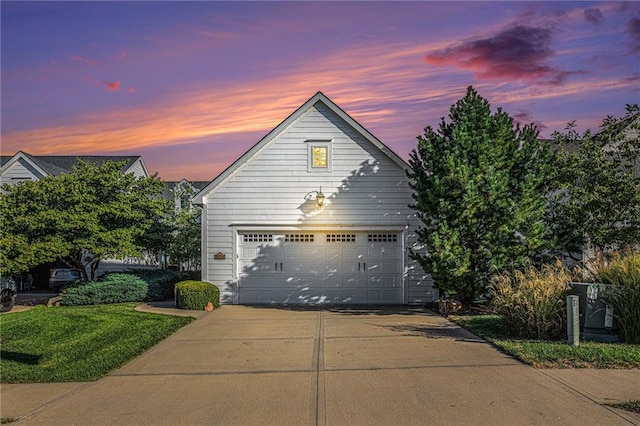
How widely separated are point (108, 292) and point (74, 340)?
23.1ft

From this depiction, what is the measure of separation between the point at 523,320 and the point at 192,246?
634 inches

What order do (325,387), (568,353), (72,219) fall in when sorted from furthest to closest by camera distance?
1. (72,219)
2. (568,353)
3. (325,387)

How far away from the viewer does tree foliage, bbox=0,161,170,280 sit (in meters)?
16.9

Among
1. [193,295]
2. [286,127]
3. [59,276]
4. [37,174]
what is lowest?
[59,276]

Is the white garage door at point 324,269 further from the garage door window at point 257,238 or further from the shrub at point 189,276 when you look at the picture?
the shrub at point 189,276

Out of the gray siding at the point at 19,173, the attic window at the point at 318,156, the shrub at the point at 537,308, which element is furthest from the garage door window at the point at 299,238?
the gray siding at the point at 19,173

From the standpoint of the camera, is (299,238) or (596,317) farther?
(299,238)

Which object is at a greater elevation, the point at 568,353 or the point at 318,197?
the point at 318,197

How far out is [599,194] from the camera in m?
14.1

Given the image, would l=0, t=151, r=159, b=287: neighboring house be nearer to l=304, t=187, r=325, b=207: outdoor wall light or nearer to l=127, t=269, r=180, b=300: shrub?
l=127, t=269, r=180, b=300: shrub

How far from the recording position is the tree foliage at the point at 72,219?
16.9m

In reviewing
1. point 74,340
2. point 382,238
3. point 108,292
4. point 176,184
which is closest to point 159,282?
point 108,292

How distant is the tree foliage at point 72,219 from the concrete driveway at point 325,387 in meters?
8.18

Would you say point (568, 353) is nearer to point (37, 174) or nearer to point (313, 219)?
point (313, 219)
